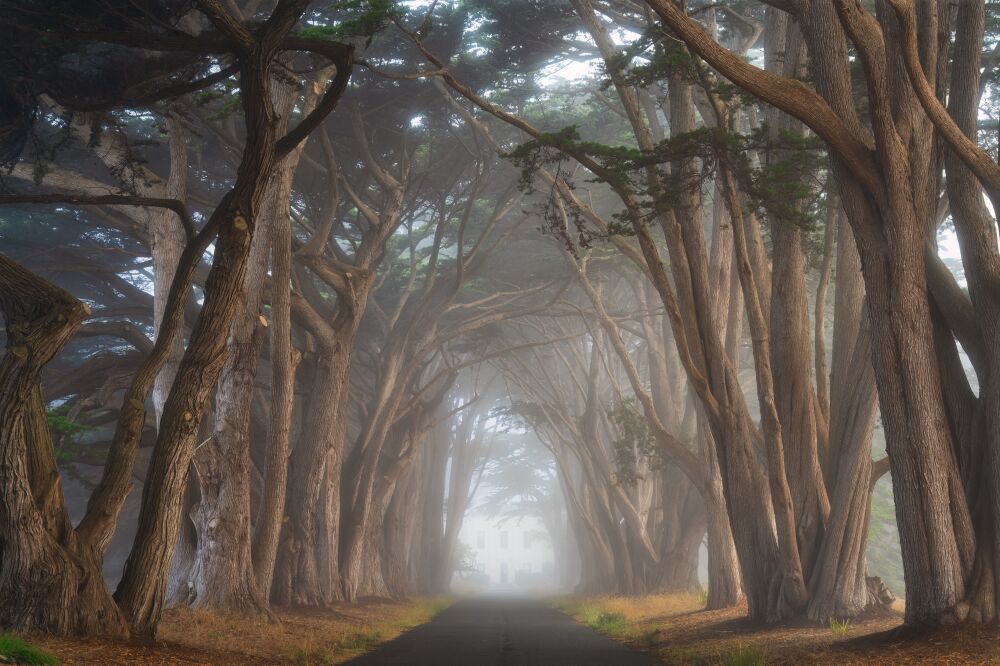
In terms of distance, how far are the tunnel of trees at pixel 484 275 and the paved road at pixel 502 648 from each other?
7.84 ft

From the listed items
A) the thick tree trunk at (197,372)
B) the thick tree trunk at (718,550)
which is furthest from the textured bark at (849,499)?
the thick tree trunk at (197,372)

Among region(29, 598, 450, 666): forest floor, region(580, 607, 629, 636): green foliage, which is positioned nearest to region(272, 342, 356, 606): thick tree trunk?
region(29, 598, 450, 666): forest floor

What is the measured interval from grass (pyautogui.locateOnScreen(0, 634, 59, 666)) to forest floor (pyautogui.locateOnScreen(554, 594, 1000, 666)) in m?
5.25

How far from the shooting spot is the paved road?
31.7 ft

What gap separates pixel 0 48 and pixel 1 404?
382cm

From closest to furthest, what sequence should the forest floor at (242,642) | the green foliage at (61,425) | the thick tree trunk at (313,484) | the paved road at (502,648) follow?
the forest floor at (242,642) < the paved road at (502,648) < the green foliage at (61,425) < the thick tree trunk at (313,484)

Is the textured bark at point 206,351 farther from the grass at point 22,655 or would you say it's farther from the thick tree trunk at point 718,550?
the thick tree trunk at point 718,550

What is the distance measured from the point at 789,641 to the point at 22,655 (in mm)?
7632

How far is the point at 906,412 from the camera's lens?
9.31 meters

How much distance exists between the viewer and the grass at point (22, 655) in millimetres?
5871

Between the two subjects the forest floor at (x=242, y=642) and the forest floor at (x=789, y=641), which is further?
the forest floor at (x=789, y=641)

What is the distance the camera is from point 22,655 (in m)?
5.95

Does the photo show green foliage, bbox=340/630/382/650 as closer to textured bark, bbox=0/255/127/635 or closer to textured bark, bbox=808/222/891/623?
textured bark, bbox=0/255/127/635

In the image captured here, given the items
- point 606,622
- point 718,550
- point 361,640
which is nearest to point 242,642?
point 361,640
